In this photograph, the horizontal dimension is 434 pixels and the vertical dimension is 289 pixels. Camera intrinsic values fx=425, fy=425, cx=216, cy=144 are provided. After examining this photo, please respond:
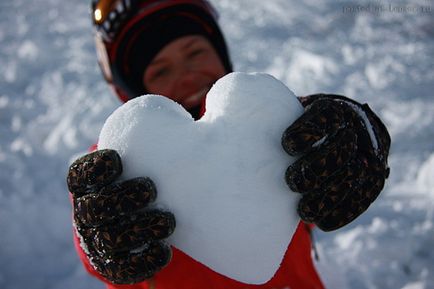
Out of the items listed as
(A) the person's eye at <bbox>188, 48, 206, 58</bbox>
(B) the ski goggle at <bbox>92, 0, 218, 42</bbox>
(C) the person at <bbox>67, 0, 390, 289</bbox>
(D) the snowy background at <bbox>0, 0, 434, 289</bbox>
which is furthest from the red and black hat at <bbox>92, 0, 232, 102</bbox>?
(C) the person at <bbox>67, 0, 390, 289</bbox>

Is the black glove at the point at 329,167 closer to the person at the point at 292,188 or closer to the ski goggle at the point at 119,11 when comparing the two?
the person at the point at 292,188

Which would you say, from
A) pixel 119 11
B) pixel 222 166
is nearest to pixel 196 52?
pixel 119 11

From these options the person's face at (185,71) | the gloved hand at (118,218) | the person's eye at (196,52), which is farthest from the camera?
the person's eye at (196,52)

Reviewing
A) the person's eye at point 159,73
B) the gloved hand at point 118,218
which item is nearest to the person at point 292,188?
the gloved hand at point 118,218

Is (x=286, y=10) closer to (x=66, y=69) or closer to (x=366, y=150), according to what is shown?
(x=66, y=69)

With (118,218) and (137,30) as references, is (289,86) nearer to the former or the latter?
(137,30)

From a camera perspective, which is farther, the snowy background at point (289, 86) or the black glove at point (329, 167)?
the snowy background at point (289, 86)

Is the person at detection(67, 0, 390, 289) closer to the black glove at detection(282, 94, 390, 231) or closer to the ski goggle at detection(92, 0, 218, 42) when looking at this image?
the black glove at detection(282, 94, 390, 231)
